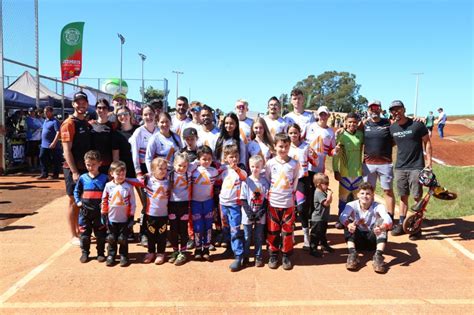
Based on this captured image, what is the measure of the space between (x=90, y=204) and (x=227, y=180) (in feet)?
5.69

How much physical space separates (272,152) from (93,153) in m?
2.32

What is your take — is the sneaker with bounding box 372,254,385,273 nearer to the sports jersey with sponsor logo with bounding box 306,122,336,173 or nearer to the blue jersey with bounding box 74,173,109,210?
the sports jersey with sponsor logo with bounding box 306,122,336,173

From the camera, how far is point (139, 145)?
201 inches

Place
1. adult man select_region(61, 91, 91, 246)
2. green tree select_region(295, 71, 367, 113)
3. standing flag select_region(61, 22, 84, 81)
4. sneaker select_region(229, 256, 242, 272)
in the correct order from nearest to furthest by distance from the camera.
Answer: sneaker select_region(229, 256, 242, 272), adult man select_region(61, 91, 91, 246), standing flag select_region(61, 22, 84, 81), green tree select_region(295, 71, 367, 113)

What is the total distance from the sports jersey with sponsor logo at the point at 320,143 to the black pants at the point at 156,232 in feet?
7.38

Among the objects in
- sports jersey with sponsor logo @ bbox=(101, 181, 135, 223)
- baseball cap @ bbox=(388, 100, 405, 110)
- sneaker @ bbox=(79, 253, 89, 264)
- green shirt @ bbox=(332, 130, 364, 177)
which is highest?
baseball cap @ bbox=(388, 100, 405, 110)

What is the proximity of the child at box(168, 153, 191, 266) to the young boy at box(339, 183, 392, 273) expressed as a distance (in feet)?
6.74

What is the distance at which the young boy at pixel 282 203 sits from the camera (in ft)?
14.8

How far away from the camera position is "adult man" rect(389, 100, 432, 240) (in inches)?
223

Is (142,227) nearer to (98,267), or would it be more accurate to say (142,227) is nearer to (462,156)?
(98,267)

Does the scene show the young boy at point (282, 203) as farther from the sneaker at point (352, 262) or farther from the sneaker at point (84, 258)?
the sneaker at point (84, 258)

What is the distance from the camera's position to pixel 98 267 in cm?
450

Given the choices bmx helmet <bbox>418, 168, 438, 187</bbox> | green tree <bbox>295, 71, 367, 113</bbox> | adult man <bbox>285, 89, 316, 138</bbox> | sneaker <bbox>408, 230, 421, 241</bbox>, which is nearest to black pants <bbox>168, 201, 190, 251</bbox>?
adult man <bbox>285, 89, 316, 138</bbox>

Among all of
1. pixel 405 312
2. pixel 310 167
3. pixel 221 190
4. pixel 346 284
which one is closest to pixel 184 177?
pixel 221 190
